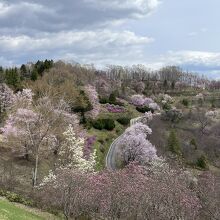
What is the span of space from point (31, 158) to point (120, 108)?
55212 millimetres

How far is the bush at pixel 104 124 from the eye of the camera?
86375mm

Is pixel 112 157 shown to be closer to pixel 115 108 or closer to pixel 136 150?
pixel 136 150

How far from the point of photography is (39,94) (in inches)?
2785

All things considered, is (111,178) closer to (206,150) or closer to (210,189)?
(210,189)

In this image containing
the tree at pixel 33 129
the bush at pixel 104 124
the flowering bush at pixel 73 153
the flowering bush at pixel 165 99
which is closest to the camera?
the flowering bush at pixel 73 153

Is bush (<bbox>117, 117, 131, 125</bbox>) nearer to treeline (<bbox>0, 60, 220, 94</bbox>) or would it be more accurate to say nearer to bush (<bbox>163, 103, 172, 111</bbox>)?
treeline (<bbox>0, 60, 220, 94</bbox>)

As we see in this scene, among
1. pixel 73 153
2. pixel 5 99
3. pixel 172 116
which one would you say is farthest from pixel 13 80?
pixel 73 153

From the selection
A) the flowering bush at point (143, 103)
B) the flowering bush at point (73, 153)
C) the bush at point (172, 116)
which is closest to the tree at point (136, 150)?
the flowering bush at point (73, 153)

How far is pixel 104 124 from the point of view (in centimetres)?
8844

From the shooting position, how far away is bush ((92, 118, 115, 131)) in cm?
8638

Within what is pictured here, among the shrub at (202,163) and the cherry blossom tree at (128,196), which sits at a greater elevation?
the cherry blossom tree at (128,196)

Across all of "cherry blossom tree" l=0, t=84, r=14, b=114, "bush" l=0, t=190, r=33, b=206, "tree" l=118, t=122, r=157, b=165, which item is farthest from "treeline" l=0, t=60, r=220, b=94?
"bush" l=0, t=190, r=33, b=206

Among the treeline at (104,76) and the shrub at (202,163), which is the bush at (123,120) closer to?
the treeline at (104,76)

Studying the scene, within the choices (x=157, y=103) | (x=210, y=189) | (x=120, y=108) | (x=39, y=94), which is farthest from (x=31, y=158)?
(x=157, y=103)
